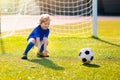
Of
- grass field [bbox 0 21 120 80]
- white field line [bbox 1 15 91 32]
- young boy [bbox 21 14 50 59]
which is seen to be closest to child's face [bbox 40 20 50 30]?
young boy [bbox 21 14 50 59]

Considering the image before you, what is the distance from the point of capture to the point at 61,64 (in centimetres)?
686

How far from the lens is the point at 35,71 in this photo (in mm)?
6180

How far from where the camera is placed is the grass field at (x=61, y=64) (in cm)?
581

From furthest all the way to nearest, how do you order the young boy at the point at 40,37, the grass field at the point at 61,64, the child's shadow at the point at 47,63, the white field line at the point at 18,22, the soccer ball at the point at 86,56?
the white field line at the point at 18,22 < the young boy at the point at 40,37 < the soccer ball at the point at 86,56 < the child's shadow at the point at 47,63 < the grass field at the point at 61,64

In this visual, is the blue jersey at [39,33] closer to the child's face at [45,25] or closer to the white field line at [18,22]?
the child's face at [45,25]

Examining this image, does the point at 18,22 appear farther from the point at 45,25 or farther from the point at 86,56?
the point at 86,56

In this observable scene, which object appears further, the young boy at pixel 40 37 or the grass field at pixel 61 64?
the young boy at pixel 40 37

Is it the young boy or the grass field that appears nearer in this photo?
the grass field

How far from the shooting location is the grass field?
229 inches

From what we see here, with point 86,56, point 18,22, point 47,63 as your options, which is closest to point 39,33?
point 47,63

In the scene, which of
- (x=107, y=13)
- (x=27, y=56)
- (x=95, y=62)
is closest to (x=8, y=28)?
(x=27, y=56)

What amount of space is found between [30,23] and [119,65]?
1065cm

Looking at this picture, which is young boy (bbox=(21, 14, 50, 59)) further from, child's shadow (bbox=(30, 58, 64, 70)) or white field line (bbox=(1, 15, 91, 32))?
white field line (bbox=(1, 15, 91, 32))

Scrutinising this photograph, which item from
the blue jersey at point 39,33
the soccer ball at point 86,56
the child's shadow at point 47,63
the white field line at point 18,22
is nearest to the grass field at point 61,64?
the child's shadow at point 47,63
